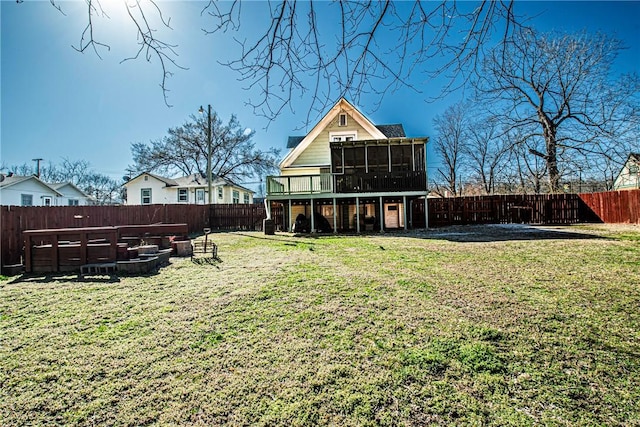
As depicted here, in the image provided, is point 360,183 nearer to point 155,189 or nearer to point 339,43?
point 339,43

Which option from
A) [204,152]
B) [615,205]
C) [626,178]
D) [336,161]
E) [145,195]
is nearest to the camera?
[615,205]

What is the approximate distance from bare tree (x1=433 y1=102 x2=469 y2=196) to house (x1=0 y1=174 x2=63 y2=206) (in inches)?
1329

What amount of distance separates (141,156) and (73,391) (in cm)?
3262

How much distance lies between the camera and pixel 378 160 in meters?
A: 15.7

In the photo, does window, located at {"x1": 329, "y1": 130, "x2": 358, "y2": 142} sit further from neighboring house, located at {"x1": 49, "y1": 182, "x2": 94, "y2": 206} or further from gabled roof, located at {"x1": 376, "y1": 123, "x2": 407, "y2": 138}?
neighboring house, located at {"x1": 49, "y1": 182, "x2": 94, "y2": 206}

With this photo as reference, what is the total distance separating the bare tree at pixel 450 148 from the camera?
2897cm

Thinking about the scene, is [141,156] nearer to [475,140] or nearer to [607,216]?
[475,140]

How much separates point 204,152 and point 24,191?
46.9ft

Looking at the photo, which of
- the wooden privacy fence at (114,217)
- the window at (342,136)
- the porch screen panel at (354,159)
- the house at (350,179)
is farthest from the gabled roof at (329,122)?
the wooden privacy fence at (114,217)

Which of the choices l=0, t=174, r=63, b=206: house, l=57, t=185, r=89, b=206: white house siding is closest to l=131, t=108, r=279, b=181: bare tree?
l=57, t=185, r=89, b=206: white house siding

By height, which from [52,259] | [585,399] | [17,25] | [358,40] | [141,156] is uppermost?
[141,156]

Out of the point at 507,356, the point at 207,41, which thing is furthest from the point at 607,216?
the point at 207,41

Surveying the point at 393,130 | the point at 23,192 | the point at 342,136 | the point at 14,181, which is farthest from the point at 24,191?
the point at 393,130

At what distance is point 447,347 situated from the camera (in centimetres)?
277
